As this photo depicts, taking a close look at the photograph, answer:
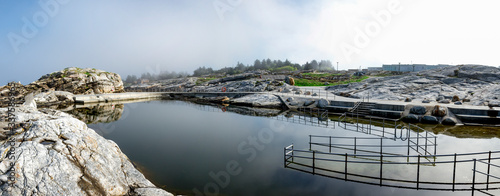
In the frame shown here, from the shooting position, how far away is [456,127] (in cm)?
2292

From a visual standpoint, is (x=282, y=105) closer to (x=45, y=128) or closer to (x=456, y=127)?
(x=456, y=127)

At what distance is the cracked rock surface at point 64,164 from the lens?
6.64m

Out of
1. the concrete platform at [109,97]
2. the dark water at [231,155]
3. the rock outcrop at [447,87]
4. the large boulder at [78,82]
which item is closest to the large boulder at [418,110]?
the rock outcrop at [447,87]

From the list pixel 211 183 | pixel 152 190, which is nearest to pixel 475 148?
pixel 211 183

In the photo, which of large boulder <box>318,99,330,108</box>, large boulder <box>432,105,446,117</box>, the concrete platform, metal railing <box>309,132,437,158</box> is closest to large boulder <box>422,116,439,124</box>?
large boulder <box>432,105,446,117</box>

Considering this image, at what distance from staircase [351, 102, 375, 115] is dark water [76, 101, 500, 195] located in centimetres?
984

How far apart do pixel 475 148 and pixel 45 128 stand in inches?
945

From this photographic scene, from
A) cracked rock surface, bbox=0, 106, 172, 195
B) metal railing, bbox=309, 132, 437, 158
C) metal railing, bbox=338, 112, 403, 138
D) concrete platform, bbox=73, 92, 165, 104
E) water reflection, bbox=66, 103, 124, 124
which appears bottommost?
metal railing, bbox=338, 112, 403, 138

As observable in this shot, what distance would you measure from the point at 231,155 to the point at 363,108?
72.1 ft

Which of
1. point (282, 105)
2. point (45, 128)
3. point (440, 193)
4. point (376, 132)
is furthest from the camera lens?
point (282, 105)

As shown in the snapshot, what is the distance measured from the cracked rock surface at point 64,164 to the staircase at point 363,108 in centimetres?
2714

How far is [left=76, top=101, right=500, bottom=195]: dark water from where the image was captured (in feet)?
36.4

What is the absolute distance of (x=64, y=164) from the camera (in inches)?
296

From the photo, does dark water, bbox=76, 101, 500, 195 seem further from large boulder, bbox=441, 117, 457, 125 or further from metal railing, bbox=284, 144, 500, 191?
large boulder, bbox=441, 117, 457, 125
